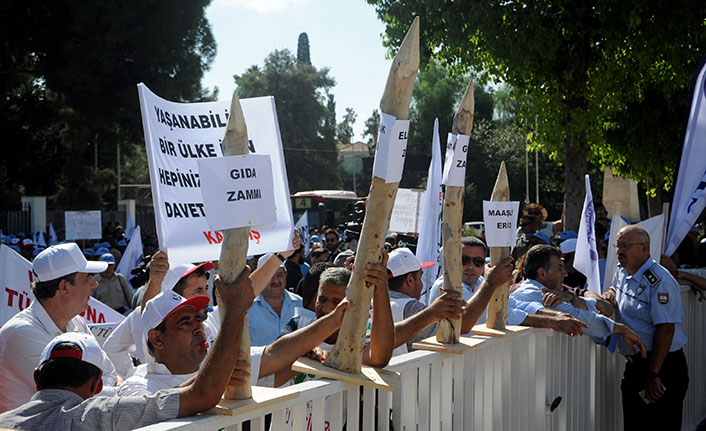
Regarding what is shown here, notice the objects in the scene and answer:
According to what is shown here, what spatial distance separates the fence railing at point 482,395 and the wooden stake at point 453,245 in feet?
0.48

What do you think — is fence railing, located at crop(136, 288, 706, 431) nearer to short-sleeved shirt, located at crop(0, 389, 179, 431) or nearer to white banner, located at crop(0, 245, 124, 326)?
short-sleeved shirt, located at crop(0, 389, 179, 431)

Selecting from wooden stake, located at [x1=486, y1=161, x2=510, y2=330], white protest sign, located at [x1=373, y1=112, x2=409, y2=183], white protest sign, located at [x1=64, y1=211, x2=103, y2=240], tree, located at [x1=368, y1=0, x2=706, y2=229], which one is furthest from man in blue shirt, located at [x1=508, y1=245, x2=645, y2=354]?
white protest sign, located at [x1=64, y1=211, x2=103, y2=240]

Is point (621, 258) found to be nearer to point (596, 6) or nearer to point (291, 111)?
point (596, 6)

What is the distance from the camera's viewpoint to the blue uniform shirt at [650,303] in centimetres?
540

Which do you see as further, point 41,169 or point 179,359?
point 41,169

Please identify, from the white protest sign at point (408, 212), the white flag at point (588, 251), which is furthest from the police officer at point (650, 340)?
the white protest sign at point (408, 212)

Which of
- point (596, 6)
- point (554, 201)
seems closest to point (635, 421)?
point (596, 6)

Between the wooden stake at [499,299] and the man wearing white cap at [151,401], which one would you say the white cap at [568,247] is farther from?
the man wearing white cap at [151,401]

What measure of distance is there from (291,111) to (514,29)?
48.7 m

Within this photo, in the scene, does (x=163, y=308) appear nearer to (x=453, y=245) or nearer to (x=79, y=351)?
(x=79, y=351)

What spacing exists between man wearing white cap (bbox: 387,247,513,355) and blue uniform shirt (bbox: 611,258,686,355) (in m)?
1.64

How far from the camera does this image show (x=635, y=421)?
5461mm

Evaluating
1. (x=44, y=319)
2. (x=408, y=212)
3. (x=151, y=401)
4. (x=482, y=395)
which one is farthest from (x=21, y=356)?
(x=408, y=212)

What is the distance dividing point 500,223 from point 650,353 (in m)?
1.88
